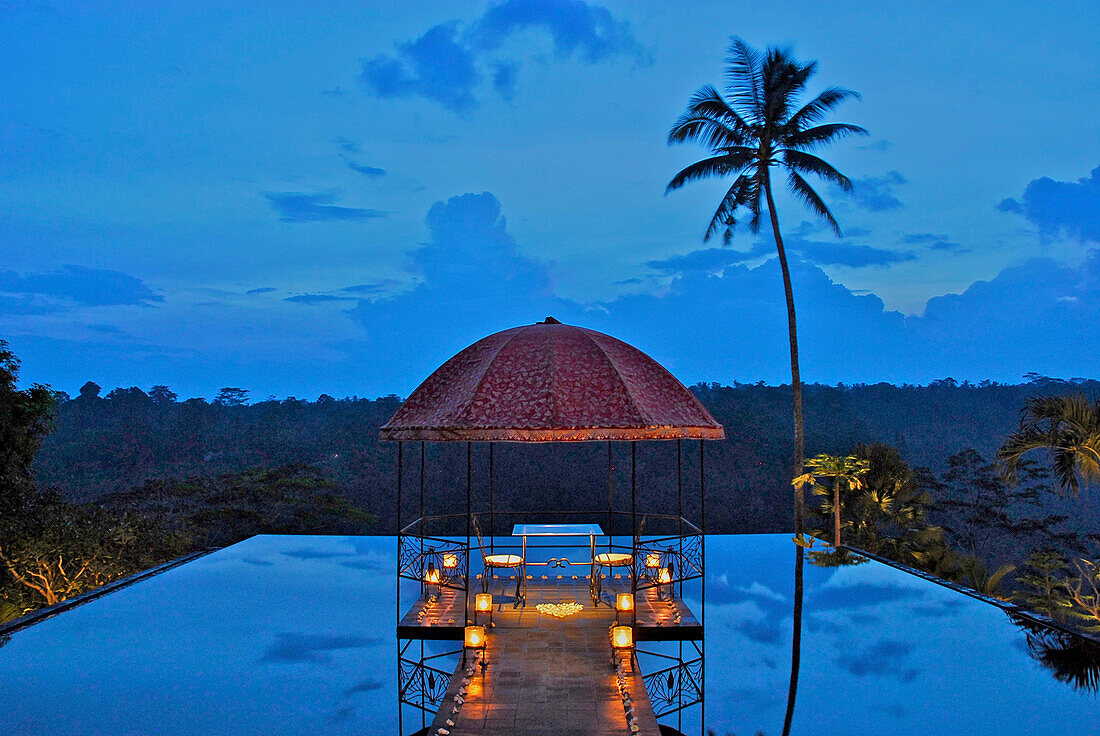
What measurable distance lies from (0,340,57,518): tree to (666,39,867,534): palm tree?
12.3 m

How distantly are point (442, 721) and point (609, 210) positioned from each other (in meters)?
25.8

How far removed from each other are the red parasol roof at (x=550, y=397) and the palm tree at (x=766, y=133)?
783 cm

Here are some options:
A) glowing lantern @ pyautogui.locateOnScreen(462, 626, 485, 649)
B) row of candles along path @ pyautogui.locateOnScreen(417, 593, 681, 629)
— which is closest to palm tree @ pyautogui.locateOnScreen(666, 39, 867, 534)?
row of candles along path @ pyautogui.locateOnScreen(417, 593, 681, 629)

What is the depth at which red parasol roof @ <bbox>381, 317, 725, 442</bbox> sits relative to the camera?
5895 millimetres

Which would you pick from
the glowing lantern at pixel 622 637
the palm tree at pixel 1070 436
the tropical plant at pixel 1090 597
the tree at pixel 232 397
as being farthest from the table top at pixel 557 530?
the tree at pixel 232 397

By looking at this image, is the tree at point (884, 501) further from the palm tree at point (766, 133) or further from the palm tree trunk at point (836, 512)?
the palm tree at point (766, 133)

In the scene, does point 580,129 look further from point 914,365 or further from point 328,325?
point 914,365

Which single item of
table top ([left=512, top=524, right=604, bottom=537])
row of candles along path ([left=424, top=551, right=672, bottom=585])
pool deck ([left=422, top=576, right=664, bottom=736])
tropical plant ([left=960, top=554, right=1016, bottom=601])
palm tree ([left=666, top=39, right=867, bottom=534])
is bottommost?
tropical plant ([left=960, top=554, right=1016, bottom=601])

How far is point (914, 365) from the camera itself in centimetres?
3728

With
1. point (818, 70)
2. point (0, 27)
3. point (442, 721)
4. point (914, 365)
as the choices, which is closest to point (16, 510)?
point (442, 721)

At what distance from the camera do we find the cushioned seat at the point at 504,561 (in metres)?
7.70

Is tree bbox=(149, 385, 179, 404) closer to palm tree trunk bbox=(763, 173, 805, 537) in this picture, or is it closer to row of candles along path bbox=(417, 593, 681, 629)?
palm tree trunk bbox=(763, 173, 805, 537)

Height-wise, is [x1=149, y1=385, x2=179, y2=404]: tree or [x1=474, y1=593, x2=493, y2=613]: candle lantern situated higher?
[x1=149, y1=385, x2=179, y2=404]: tree

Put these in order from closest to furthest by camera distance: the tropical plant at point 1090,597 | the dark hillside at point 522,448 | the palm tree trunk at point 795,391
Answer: the tropical plant at point 1090,597
the palm tree trunk at point 795,391
the dark hillside at point 522,448
